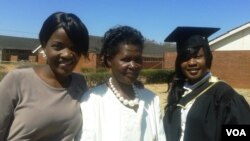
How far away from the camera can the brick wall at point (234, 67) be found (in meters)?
24.4

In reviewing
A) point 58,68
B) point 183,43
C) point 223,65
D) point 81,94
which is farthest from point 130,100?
point 223,65

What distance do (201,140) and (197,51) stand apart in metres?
0.88

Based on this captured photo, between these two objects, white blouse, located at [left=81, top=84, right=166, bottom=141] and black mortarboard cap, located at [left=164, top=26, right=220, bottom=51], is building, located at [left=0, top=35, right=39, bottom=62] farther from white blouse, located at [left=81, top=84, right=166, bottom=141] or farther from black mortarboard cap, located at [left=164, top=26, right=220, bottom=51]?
white blouse, located at [left=81, top=84, right=166, bottom=141]

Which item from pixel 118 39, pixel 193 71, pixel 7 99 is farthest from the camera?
pixel 193 71

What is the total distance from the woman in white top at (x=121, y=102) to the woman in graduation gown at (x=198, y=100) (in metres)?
0.44

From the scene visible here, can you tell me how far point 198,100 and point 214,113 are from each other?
0.23 meters

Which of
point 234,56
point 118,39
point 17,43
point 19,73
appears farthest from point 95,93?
point 17,43

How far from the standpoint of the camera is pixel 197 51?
3.63 meters

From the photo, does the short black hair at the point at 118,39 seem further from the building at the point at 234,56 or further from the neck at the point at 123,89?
the building at the point at 234,56

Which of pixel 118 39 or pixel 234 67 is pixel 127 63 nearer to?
pixel 118 39

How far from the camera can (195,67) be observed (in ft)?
11.5

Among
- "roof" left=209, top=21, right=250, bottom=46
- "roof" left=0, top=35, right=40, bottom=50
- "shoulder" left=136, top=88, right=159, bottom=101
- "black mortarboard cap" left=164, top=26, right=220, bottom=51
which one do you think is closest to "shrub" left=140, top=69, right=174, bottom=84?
"roof" left=209, top=21, right=250, bottom=46

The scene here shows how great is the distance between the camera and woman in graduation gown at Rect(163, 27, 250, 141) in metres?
3.21

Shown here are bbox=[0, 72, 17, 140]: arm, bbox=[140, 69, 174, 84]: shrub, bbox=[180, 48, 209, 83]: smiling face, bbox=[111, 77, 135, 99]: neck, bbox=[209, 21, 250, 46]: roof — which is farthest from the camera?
bbox=[140, 69, 174, 84]: shrub
